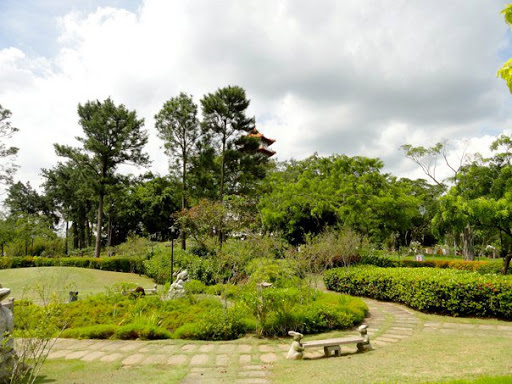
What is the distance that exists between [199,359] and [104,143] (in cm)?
2194

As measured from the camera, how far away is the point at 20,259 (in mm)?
20453

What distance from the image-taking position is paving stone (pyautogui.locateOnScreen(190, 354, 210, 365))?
4.59 meters

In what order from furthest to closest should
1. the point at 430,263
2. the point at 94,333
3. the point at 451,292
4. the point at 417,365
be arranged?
the point at 430,263
the point at 451,292
the point at 94,333
the point at 417,365

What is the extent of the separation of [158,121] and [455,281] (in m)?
20.9

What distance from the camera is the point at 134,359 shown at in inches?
187

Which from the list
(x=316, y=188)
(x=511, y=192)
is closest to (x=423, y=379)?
(x=511, y=192)

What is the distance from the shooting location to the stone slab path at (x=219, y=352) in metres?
4.18

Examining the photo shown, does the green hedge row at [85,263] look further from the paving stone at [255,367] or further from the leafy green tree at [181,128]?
the paving stone at [255,367]

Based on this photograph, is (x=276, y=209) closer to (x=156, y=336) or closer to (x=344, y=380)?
(x=156, y=336)

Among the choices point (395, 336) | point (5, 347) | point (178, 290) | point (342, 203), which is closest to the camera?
point (5, 347)

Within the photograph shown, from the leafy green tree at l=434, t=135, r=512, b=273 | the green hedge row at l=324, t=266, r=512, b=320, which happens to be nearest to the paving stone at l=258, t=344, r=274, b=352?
the green hedge row at l=324, t=266, r=512, b=320

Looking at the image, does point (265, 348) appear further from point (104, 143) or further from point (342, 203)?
point (104, 143)

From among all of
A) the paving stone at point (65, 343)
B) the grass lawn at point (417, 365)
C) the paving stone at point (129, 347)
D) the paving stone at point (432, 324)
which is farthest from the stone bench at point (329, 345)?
the paving stone at point (65, 343)

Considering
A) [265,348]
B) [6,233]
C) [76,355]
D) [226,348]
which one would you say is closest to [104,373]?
[76,355]
